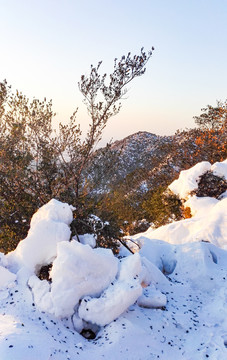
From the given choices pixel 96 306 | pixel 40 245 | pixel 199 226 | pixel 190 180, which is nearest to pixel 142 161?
pixel 190 180

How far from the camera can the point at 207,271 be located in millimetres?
6031

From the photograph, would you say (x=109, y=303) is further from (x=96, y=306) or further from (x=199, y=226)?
(x=199, y=226)

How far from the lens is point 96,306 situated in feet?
13.3

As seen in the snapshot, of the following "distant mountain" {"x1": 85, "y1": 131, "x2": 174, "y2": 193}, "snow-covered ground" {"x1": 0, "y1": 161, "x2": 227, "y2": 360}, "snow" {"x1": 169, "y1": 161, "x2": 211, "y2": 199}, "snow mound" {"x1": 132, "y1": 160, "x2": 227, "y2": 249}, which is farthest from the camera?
"snow" {"x1": 169, "y1": 161, "x2": 211, "y2": 199}

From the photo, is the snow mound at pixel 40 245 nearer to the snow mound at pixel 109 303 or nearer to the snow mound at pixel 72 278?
the snow mound at pixel 72 278

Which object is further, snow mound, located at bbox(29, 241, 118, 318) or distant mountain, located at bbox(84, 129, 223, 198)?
distant mountain, located at bbox(84, 129, 223, 198)

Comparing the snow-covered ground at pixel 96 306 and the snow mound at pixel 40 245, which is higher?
the snow mound at pixel 40 245

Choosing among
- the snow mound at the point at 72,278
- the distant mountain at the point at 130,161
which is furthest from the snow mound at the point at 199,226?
the snow mound at the point at 72,278

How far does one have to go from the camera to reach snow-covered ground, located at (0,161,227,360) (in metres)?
3.58

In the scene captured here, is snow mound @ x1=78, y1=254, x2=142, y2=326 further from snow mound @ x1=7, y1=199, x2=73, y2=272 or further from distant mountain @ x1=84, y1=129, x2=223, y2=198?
distant mountain @ x1=84, y1=129, x2=223, y2=198

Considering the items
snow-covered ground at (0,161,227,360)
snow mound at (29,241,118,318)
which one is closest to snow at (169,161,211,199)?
snow-covered ground at (0,161,227,360)

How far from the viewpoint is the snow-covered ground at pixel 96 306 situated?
3.58m

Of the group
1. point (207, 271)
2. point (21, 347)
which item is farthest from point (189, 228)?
point (21, 347)

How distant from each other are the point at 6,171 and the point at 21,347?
4885 millimetres
